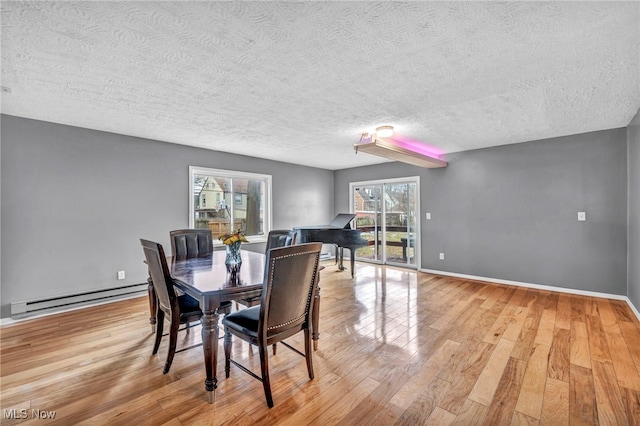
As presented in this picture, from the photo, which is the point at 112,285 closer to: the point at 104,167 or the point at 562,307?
the point at 104,167

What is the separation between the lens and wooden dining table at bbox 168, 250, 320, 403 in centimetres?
181

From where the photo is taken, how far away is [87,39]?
180 cm

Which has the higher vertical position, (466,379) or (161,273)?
(161,273)

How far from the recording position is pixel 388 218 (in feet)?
21.2

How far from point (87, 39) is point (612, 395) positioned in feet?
13.9

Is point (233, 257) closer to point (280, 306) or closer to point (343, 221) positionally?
point (280, 306)

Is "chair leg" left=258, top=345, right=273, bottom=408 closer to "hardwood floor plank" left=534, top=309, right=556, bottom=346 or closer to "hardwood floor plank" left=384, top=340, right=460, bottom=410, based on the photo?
"hardwood floor plank" left=384, top=340, right=460, bottom=410

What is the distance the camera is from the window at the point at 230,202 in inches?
193

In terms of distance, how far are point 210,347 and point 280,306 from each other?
515mm

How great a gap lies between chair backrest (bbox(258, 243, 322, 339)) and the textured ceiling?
1401mm

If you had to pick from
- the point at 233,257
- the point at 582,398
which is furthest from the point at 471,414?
the point at 233,257

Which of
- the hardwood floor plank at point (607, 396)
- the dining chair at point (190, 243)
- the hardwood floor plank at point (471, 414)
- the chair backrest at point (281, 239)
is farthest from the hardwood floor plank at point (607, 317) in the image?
the dining chair at point (190, 243)

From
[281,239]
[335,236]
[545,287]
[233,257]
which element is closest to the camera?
[233,257]

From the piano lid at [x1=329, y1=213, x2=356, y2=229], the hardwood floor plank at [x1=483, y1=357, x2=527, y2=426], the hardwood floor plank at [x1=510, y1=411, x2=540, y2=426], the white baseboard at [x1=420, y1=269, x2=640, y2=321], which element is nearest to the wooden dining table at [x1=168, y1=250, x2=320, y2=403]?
the hardwood floor plank at [x1=483, y1=357, x2=527, y2=426]
